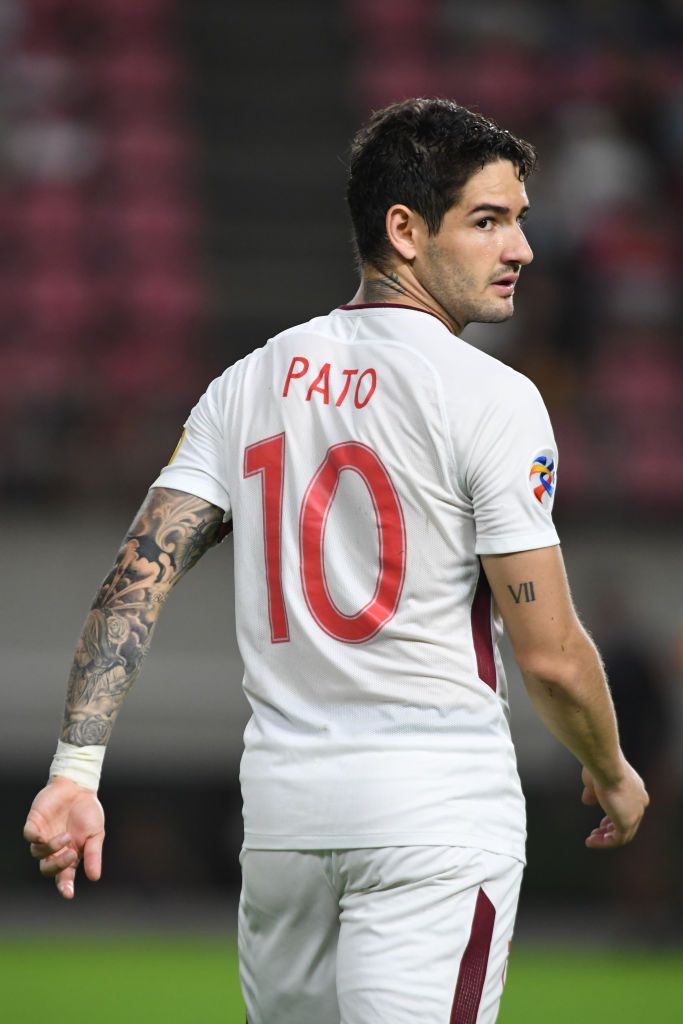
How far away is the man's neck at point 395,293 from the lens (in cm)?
293

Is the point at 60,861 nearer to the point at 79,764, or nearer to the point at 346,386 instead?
the point at 79,764

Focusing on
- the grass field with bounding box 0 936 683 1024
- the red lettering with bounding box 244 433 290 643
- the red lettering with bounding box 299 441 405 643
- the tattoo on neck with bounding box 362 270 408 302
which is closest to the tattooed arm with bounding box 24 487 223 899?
the red lettering with bounding box 244 433 290 643

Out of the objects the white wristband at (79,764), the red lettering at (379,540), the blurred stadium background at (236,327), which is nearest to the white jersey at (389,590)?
the red lettering at (379,540)

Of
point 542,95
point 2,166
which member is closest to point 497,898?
point 2,166

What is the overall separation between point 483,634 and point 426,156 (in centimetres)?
86

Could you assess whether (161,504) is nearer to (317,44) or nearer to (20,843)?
(20,843)

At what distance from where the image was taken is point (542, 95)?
40.6ft

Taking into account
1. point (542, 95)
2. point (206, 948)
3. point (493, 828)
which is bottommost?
point (206, 948)

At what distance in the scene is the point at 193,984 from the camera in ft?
24.3

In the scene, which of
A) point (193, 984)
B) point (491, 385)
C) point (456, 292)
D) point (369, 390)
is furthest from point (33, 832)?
point (193, 984)

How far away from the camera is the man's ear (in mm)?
2908

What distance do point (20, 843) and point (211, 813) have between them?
1131mm

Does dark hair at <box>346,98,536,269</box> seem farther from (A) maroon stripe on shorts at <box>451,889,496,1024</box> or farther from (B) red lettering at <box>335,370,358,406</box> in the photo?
(A) maroon stripe on shorts at <box>451,889,496,1024</box>

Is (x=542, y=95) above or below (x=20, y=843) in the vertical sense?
above
